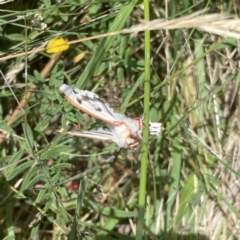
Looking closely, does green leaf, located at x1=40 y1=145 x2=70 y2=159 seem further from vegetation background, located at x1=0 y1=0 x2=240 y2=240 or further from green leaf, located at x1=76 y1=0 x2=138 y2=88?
green leaf, located at x1=76 y1=0 x2=138 y2=88

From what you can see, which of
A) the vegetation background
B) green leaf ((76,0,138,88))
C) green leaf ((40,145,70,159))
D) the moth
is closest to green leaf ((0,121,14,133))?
the vegetation background

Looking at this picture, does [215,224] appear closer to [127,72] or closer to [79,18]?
[127,72]

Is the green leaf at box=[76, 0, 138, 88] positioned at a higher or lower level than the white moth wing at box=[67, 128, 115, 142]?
higher

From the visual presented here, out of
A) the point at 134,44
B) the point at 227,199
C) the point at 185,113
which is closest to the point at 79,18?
the point at 134,44

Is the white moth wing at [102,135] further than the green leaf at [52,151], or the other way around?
the green leaf at [52,151]

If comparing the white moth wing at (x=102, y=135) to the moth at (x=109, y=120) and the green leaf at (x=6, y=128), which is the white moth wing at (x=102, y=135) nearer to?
the moth at (x=109, y=120)

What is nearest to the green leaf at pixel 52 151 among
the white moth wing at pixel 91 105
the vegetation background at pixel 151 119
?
the vegetation background at pixel 151 119

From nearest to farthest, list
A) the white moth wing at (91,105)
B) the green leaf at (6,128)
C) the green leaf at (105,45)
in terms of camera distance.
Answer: the white moth wing at (91,105) < the green leaf at (105,45) < the green leaf at (6,128)

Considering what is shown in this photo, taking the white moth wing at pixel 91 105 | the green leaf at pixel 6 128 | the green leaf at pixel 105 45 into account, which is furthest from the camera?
the green leaf at pixel 6 128

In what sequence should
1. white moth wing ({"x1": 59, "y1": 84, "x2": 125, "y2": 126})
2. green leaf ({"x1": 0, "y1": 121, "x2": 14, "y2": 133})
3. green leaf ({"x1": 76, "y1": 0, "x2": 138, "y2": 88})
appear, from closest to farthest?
white moth wing ({"x1": 59, "y1": 84, "x2": 125, "y2": 126}), green leaf ({"x1": 76, "y1": 0, "x2": 138, "y2": 88}), green leaf ({"x1": 0, "y1": 121, "x2": 14, "y2": 133})
